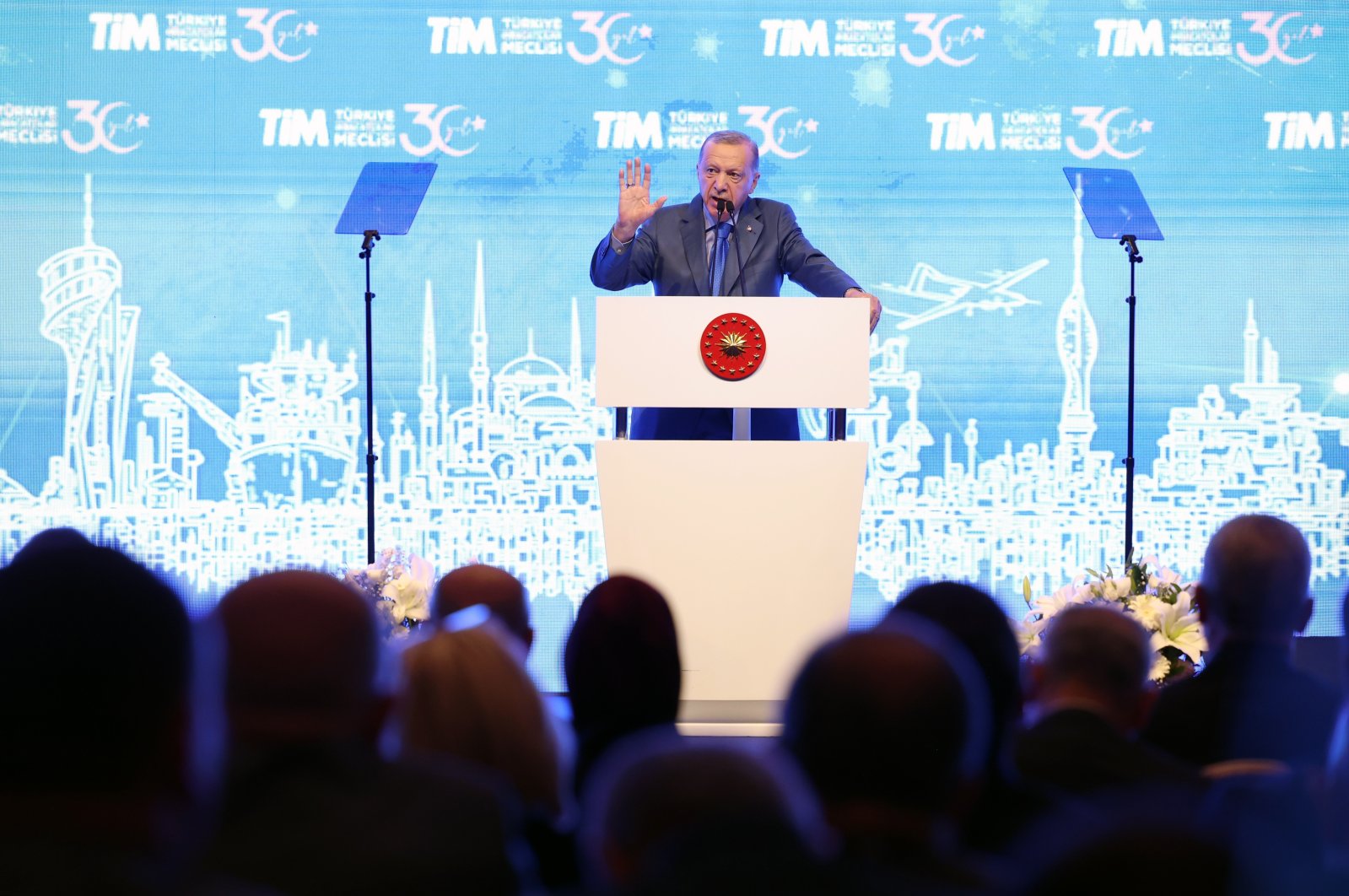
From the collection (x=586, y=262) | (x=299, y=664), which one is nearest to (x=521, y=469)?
(x=586, y=262)

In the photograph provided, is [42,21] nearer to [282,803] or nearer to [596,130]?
[596,130]

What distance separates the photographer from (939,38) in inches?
225

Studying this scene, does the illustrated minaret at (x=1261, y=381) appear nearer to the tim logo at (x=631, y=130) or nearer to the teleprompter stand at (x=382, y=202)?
the tim logo at (x=631, y=130)

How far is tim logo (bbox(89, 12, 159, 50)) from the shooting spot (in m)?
5.68

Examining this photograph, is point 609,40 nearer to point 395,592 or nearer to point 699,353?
point 699,353

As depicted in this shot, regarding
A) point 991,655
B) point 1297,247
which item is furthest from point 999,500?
point 991,655

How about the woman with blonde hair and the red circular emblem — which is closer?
the woman with blonde hair

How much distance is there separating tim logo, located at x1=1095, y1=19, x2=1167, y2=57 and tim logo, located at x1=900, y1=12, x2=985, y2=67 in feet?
1.66

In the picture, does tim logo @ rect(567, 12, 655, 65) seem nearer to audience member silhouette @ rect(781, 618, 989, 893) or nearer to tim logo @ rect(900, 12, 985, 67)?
tim logo @ rect(900, 12, 985, 67)

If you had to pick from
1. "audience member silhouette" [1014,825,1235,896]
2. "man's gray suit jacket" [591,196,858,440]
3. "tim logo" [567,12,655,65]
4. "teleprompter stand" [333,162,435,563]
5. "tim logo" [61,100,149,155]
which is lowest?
"audience member silhouette" [1014,825,1235,896]

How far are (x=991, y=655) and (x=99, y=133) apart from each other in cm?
498

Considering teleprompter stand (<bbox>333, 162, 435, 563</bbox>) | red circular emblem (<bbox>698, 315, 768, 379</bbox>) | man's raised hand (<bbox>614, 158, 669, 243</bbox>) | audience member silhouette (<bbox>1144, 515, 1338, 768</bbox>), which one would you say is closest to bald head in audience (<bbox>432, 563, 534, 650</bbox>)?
audience member silhouette (<bbox>1144, 515, 1338, 768</bbox>)

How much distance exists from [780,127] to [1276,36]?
2080 mm

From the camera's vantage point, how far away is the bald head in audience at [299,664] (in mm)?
1390
